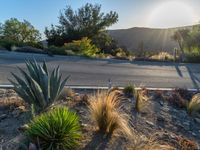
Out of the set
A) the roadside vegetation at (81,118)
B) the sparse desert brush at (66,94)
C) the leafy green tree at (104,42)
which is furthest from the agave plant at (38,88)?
the leafy green tree at (104,42)

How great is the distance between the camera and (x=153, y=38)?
280 feet

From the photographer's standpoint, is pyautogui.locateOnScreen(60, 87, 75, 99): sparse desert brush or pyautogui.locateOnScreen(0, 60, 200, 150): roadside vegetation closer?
pyautogui.locateOnScreen(0, 60, 200, 150): roadside vegetation

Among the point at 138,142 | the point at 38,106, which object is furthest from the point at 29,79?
the point at 138,142

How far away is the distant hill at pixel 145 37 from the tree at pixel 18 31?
3751 centimetres

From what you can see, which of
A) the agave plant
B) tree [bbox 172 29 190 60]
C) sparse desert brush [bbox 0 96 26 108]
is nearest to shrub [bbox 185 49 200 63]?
tree [bbox 172 29 190 60]

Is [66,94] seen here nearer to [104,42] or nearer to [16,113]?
[16,113]

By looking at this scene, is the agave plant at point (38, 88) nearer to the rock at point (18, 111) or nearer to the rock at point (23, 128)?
the rock at point (18, 111)

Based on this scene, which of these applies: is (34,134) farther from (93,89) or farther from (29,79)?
(93,89)

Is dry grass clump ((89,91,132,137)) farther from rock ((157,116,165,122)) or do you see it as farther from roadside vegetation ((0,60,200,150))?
rock ((157,116,165,122))

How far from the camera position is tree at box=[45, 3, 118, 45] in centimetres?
4384

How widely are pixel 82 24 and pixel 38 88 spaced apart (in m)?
37.6

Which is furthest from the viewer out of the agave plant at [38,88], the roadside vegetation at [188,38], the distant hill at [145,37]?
the distant hill at [145,37]

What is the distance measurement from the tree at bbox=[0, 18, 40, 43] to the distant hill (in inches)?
1477

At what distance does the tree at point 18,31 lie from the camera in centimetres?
4422
